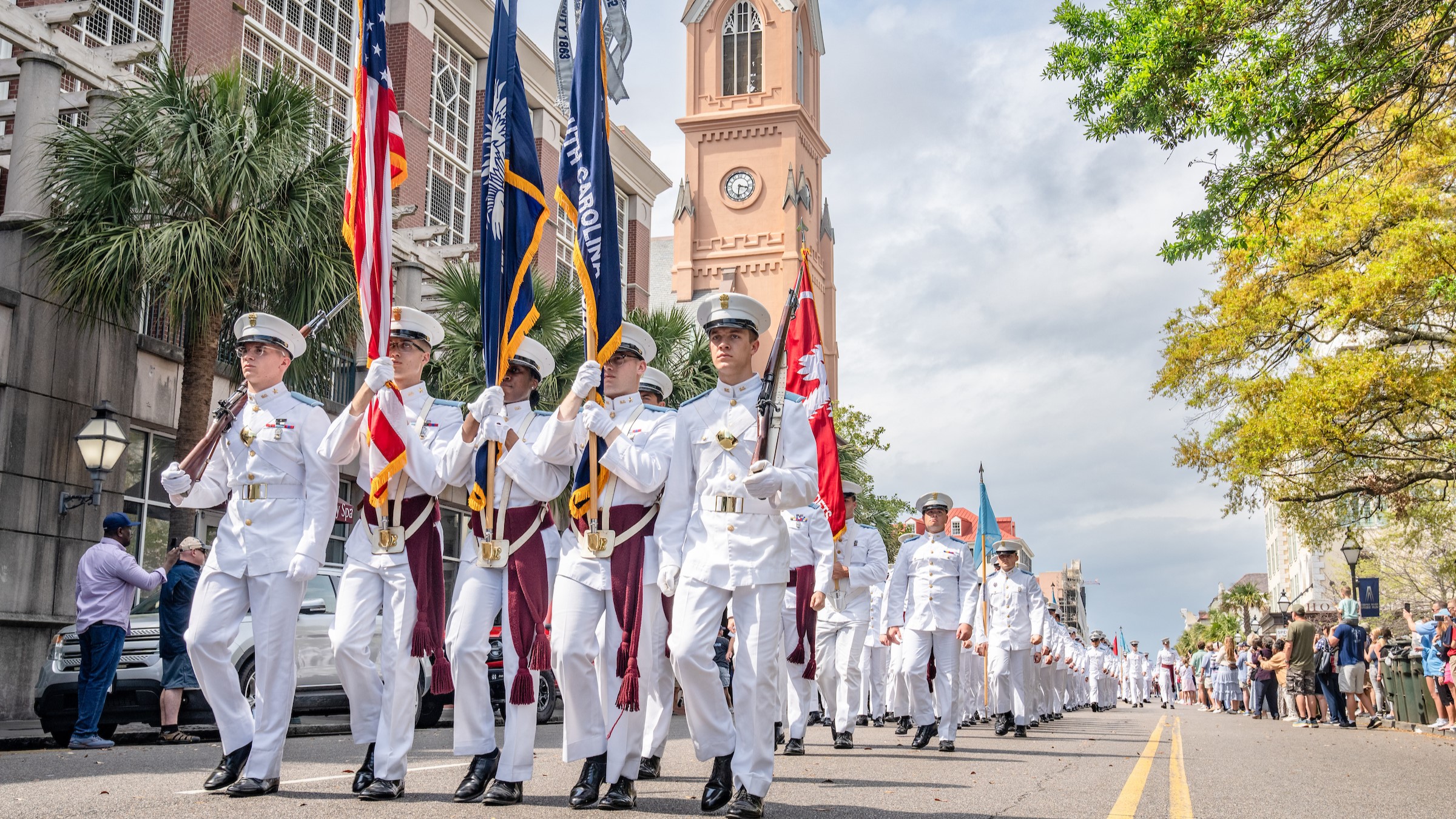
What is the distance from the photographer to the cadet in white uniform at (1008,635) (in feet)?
46.8

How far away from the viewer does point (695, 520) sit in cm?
636

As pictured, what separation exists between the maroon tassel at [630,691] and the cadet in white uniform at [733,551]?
0.63 ft

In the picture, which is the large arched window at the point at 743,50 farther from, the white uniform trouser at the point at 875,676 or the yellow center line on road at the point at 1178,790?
the yellow center line on road at the point at 1178,790

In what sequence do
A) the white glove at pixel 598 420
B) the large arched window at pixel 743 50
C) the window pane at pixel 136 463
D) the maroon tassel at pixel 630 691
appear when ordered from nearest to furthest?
the maroon tassel at pixel 630 691, the white glove at pixel 598 420, the window pane at pixel 136 463, the large arched window at pixel 743 50

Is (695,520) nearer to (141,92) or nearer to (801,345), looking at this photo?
(801,345)

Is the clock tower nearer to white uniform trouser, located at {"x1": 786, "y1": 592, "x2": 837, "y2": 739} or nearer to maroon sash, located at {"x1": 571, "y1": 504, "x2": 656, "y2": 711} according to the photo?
white uniform trouser, located at {"x1": 786, "y1": 592, "x2": 837, "y2": 739}

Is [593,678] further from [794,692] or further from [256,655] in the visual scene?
[794,692]

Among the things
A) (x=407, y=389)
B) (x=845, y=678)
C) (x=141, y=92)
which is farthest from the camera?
(x=141, y=92)

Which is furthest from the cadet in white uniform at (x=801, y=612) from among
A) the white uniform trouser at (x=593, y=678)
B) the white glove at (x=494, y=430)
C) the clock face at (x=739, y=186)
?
the clock face at (x=739, y=186)

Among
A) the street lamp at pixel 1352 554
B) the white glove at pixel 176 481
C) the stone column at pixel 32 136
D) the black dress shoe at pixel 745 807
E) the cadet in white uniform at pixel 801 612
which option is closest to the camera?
the black dress shoe at pixel 745 807

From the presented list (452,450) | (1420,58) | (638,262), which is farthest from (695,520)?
(638,262)

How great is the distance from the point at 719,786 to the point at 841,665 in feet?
23.4

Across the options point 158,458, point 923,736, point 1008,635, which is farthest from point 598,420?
point 158,458

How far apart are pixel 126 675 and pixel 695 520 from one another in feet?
24.9
